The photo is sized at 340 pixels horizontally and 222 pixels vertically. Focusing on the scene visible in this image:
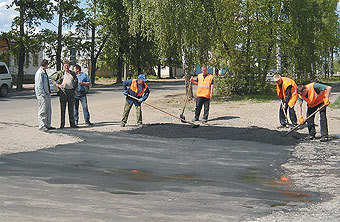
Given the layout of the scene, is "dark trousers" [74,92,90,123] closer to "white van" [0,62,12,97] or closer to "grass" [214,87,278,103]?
"grass" [214,87,278,103]

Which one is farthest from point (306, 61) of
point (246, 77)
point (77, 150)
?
point (77, 150)

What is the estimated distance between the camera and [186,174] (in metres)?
8.46

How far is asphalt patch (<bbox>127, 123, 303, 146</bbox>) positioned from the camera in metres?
12.5

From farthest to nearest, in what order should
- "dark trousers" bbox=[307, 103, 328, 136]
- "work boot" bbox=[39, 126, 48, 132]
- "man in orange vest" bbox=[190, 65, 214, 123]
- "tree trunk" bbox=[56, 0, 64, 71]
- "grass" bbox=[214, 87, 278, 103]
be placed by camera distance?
1. "tree trunk" bbox=[56, 0, 64, 71]
2. "grass" bbox=[214, 87, 278, 103]
3. "man in orange vest" bbox=[190, 65, 214, 123]
4. "work boot" bbox=[39, 126, 48, 132]
5. "dark trousers" bbox=[307, 103, 328, 136]

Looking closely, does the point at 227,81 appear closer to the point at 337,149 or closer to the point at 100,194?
the point at 337,149

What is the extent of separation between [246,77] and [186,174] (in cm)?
1659

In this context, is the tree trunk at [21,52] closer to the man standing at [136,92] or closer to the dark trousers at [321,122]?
the man standing at [136,92]

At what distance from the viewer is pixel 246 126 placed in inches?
610

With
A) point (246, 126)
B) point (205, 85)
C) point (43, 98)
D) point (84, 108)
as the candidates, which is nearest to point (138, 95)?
point (84, 108)

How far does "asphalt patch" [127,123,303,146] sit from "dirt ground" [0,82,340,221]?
581 mm

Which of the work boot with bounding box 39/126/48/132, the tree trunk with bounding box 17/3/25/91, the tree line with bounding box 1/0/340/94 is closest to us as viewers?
the work boot with bounding box 39/126/48/132

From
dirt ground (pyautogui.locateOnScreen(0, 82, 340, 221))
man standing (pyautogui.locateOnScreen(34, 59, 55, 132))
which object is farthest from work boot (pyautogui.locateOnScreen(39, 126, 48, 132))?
dirt ground (pyautogui.locateOnScreen(0, 82, 340, 221))

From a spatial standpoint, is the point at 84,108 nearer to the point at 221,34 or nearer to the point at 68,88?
the point at 68,88

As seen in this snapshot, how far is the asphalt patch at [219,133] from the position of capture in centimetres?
1250
